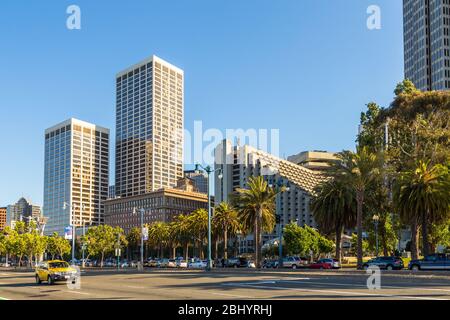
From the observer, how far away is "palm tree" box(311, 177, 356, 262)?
213 ft

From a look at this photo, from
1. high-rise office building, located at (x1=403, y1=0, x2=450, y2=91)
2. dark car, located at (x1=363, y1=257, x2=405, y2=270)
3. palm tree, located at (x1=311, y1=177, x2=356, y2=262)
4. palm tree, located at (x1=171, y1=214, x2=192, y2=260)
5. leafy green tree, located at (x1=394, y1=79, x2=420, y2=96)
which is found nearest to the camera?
dark car, located at (x1=363, y1=257, x2=405, y2=270)

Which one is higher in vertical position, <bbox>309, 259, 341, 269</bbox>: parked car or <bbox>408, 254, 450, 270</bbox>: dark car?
<bbox>408, 254, 450, 270</bbox>: dark car

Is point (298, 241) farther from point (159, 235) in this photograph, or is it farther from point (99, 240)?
point (159, 235)

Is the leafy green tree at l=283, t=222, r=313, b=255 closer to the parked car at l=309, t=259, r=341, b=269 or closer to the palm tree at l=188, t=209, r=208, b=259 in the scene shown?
the palm tree at l=188, t=209, r=208, b=259

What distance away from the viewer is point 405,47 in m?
190

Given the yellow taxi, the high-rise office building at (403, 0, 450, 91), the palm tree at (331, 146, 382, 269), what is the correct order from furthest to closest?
the high-rise office building at (403, 0, 450, 91) → the palm tree at (331, 146, 382, 269) → the yellow taxi

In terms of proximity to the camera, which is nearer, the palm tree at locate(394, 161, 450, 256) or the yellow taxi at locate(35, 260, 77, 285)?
the yellow taxi at locate(35, 260, 77, 285)

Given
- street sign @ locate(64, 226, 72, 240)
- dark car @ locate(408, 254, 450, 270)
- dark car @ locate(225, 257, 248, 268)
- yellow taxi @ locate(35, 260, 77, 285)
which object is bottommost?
dark car @ locate(225, 257, 248, 268)

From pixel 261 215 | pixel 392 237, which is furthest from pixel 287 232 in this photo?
pixel 261 215

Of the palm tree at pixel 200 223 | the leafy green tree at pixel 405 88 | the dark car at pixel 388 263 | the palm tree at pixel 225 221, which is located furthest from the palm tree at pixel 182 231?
the dark car at pixel 388 263

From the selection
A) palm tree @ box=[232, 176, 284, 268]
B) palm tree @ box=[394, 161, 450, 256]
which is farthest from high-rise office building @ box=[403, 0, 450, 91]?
palm tree @ box=[394, 161, 450, 256]

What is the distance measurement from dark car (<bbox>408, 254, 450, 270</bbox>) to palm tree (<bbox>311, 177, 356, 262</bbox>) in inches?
666
